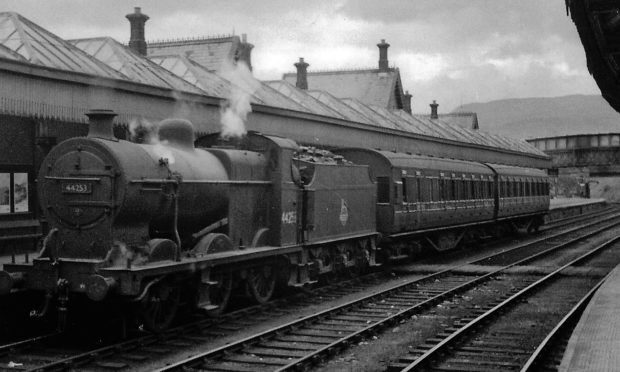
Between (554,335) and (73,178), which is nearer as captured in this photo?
(73,178)

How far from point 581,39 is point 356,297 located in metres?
6.20

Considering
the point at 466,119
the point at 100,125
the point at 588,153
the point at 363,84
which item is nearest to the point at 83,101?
the point at 100,125

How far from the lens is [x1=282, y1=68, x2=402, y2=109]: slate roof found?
4331cm

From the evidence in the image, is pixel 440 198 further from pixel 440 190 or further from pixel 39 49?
pixel 39 49

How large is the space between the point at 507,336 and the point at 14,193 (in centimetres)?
895

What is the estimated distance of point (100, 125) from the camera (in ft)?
30.9

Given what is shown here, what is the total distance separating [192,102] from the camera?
49.2 feet

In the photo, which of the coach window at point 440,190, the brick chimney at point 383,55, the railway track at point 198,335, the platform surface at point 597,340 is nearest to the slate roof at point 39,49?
the railway track at point 198,335

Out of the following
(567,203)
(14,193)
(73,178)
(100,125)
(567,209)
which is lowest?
(567,209)

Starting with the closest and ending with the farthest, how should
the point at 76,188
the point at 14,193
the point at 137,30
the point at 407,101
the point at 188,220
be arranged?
1. the point at 76,188
2. the point at 188,220
3. the point at 14,193
4. the point at 137,30
5. the point at 407,101

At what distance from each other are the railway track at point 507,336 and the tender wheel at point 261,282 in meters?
3.28

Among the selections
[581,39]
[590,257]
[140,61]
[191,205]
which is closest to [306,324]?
[191,205]

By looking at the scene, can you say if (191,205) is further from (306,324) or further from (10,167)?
(10,167)

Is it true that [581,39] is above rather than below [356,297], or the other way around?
above
